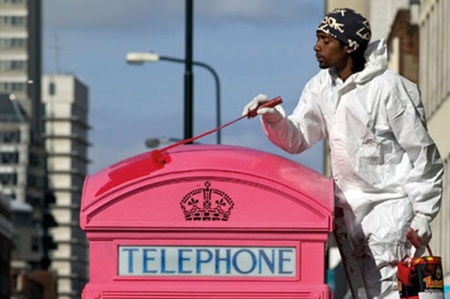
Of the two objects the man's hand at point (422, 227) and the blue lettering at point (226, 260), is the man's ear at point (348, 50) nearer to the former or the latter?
the man's hand at point (422, 227)

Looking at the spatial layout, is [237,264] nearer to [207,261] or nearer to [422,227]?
[207,261]

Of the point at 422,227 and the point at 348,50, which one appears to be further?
the point at 348,50

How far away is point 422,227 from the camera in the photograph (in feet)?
27.8

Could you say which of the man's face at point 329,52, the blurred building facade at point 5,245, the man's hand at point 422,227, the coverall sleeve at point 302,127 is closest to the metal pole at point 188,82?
the coverall sleeve at point 302,127

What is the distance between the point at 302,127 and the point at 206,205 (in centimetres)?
74

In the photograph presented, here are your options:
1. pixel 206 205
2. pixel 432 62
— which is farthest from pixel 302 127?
pixel 432 62

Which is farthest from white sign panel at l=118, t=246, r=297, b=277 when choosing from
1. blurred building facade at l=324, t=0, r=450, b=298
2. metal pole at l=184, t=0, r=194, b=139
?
blurred building facade at l=324, t=0, r=450, b=298

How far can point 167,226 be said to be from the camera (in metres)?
8.36

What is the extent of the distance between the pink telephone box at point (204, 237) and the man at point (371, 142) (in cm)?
26

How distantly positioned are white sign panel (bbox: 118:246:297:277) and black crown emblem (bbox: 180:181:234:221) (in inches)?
4.9

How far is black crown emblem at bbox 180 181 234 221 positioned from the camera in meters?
8.38

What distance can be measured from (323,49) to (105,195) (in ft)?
3.67

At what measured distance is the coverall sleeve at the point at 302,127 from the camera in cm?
891

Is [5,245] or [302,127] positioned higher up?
[302,127]
